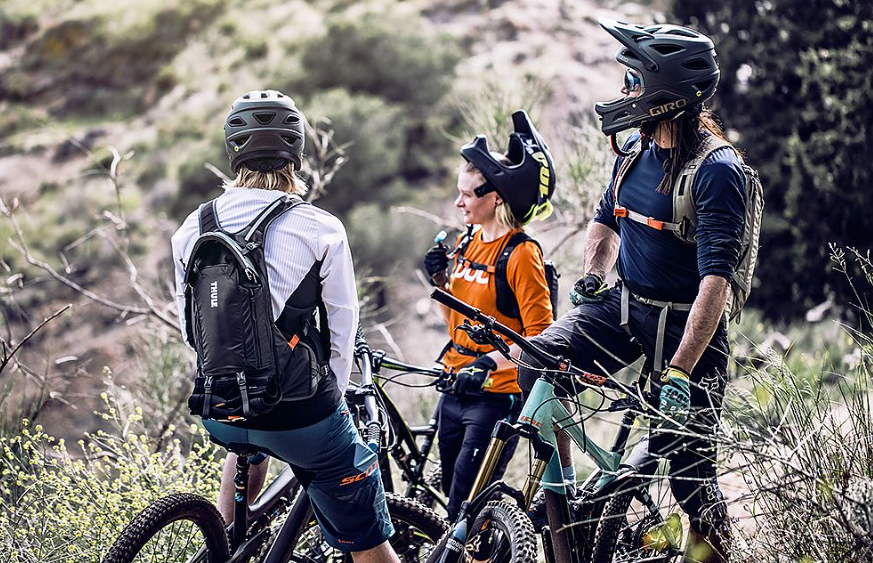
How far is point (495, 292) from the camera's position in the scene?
3955mm

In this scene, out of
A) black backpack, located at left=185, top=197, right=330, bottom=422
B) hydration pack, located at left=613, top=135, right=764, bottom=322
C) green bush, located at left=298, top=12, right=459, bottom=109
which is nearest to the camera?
black backpack, located at left=185, top=197, right=330, bottom=422

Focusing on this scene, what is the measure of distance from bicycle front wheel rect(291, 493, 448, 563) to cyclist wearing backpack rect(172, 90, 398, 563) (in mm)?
397

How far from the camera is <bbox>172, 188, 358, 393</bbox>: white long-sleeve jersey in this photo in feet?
9.64

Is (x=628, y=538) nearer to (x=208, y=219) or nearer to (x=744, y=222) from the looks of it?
(x=744, y=222)

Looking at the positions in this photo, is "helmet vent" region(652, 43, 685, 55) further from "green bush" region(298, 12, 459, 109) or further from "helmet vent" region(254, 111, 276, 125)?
"green bush" region(298, 12, 459, 109)

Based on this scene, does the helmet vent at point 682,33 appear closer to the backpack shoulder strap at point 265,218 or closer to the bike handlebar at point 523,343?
the bike handlebar at point 523,343

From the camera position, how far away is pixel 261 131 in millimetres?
3115

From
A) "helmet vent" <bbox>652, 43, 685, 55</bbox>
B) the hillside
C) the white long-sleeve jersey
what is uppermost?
"helmet vent" <bbox>652, 43, 685, 55</bbox>

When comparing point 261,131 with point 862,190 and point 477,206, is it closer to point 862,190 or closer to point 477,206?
point 477,206

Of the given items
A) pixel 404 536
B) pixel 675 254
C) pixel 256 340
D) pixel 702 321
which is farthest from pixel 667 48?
pixel 404 536

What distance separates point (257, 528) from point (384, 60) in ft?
74.2

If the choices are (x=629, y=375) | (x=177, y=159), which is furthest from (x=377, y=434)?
(x=177, y=159)

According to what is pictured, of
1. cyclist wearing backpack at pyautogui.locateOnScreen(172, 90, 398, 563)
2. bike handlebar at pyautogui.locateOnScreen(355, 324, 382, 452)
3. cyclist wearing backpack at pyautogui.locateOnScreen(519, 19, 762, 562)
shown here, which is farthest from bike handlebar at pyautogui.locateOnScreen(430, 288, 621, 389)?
bike handlebar at pyautogui.locateOnScreen(355, 324, 382, 452)

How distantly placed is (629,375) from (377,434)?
552 cm
